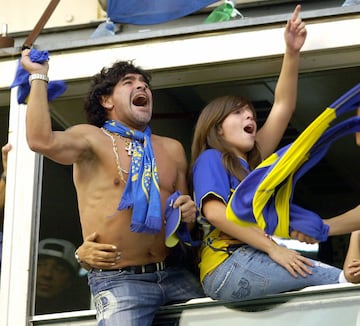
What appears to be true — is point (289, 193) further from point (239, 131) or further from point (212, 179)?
point (239, 131)

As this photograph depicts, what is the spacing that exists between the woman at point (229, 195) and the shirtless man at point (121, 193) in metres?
0.14

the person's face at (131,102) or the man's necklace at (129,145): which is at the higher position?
the person's face at (131,102)

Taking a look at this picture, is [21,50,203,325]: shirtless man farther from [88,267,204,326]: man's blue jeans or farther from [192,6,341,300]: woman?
[192,6,341,300]: woman

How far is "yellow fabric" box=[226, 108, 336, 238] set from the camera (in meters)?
5.40

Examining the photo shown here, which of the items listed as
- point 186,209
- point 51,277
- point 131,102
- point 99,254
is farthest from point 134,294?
point 51,277

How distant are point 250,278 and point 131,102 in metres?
1.12

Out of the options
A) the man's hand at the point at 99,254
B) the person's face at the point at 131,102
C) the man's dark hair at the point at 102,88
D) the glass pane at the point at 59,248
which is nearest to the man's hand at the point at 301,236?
the man's hand at the point at 99,254

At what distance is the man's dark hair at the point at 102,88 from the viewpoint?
623cm

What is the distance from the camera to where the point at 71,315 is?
20.1 ft

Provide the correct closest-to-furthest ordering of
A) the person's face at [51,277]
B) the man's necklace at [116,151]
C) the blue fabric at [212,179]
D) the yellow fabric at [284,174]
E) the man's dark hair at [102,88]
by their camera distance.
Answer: the yellow fabric at [284,174] < the blue fabric at [212,179] < the man's necklace at [116,151] < the man's dark hair at [102,88] < the person's face at [51,277]

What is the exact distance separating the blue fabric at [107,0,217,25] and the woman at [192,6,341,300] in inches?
26.0

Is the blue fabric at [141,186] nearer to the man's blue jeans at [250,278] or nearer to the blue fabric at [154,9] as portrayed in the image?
the man's blue jeans at [250,278]

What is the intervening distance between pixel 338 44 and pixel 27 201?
183 centimetres

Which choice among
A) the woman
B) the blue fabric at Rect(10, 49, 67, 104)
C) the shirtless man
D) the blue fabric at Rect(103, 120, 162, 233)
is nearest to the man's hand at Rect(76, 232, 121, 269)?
the shirtless man
